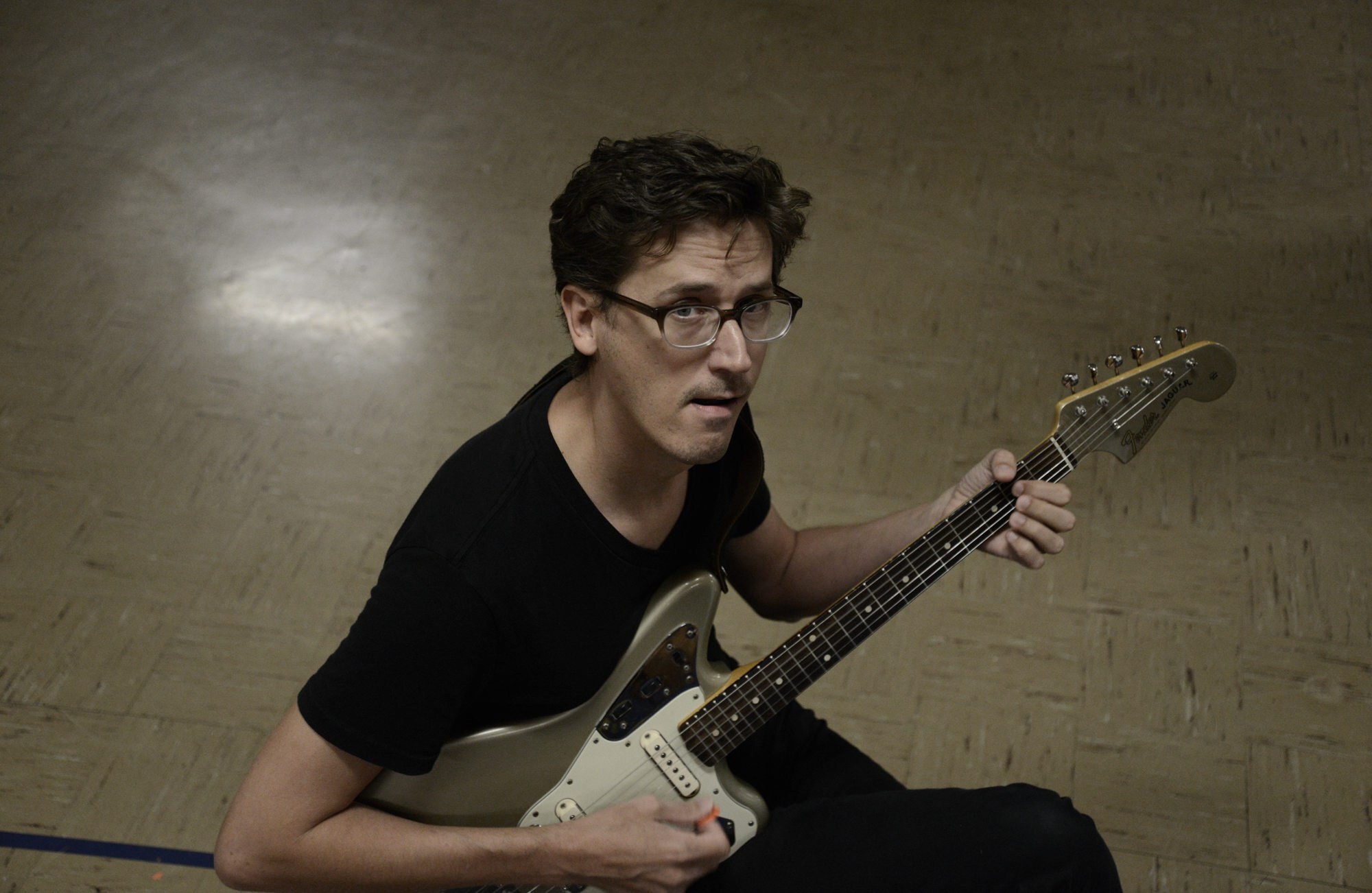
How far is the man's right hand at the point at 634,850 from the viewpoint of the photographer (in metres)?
1.57

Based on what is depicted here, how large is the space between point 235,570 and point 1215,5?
158 inches

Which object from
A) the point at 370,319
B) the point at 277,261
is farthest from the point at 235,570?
the point at 277,261

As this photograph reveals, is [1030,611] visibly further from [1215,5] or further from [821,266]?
[1215,5]

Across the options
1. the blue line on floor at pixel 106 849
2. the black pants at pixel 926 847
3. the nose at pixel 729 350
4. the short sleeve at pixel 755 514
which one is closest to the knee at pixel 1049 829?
the black pants at pixel 926 847

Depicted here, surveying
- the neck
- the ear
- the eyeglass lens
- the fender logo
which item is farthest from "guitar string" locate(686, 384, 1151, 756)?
the ear

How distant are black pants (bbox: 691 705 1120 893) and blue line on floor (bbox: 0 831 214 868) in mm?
1120

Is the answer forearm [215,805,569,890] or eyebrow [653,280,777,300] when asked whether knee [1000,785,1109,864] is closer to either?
forearm [215,805,569,890]

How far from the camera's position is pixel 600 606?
1661 millimetres

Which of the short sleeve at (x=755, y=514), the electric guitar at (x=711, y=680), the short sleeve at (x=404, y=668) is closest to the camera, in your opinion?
the short sleeve at (x=404, y=668)

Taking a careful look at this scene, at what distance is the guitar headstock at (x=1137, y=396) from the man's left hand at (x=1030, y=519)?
0.27 ft

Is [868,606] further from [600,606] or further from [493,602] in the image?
[493,602]

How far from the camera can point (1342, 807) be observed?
2.45m

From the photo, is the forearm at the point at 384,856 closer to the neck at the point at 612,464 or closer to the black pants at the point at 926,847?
the black pants at the point at 926,847

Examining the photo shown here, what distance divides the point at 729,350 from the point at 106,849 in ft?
5.22
